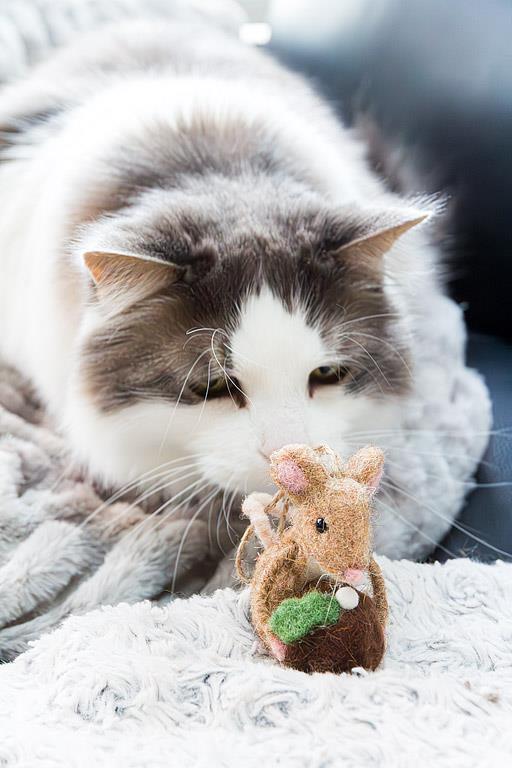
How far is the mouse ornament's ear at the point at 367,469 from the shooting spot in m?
0.54

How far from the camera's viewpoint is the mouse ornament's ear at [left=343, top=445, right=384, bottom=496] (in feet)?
1.77

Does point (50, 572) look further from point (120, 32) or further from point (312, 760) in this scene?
point (120, 32)

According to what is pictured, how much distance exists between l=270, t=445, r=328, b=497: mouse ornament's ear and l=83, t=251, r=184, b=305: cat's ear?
284mm

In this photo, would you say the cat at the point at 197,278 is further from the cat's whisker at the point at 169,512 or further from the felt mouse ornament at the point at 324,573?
the felt mouse ornament at the point at 324,573

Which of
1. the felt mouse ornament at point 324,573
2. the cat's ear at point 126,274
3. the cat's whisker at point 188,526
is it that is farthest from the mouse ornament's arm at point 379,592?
the cat's ear at point 126,274

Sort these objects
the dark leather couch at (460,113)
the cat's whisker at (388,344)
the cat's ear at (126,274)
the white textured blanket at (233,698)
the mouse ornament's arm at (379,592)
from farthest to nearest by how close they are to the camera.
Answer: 1. the dark leather couch at (460,113)
2. the cat's whisker at (388,344)
3. the cat's ear at (126,274)
4. the mouse ornament's arm at (379,592)
5. the white textured blanket at (233,698)

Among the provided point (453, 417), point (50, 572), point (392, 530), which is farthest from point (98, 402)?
point (453, 417)

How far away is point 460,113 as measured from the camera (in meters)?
1.14

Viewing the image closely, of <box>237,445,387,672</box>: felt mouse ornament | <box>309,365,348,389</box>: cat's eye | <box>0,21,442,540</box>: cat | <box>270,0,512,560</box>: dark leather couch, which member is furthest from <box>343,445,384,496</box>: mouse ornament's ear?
<box>270,0,512,560</box>: dark leather couch

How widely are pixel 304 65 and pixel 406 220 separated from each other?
84 cm

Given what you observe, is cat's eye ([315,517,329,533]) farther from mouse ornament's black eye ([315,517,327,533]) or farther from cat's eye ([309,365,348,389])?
cat's eye ([309,365,348,389])

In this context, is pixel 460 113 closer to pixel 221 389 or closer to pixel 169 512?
A: pixel 221 389

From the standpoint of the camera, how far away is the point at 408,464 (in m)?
0.92

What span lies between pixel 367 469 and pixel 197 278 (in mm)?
317
